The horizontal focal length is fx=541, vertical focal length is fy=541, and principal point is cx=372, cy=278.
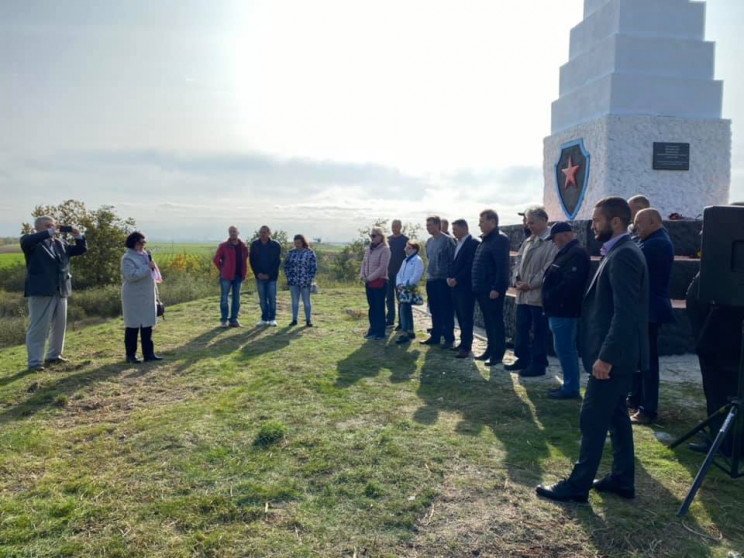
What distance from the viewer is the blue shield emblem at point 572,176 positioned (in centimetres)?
1009

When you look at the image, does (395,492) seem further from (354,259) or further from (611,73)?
(354,259)

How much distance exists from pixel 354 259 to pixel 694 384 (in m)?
17.0

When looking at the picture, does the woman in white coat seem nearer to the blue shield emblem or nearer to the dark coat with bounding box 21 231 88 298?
the dark coat with bounding box 21 231 88 298

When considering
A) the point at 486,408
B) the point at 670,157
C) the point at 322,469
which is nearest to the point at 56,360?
the point at 322,469

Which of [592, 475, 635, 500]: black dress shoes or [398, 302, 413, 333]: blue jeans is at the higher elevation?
[398, 302, 413, 333]: blue jeans

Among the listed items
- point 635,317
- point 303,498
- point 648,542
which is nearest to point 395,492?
point 303,498

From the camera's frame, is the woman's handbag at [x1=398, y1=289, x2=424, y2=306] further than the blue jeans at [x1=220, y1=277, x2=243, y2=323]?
No

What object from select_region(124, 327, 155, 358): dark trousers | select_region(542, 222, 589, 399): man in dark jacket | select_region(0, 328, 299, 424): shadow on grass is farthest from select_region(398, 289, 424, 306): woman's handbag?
select_region(124, 327, 155, 358): dark trousers

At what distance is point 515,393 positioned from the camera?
573 cm

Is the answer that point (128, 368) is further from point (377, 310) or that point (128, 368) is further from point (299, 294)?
point (377, 310)

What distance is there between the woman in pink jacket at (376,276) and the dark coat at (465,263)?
4.96ft

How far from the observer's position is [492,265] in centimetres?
684

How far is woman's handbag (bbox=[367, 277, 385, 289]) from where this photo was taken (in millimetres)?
8742

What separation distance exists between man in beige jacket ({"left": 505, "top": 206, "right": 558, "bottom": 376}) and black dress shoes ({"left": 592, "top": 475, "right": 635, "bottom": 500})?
2.92 m
